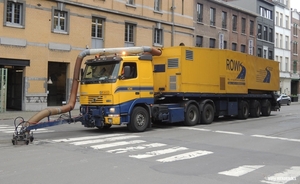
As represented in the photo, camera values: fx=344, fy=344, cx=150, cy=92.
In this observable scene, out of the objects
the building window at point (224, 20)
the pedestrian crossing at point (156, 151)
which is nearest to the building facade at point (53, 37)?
the pedestrian crossing at point (156, 151)

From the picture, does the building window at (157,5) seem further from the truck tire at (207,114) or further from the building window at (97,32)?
the truck tire at (207,114)

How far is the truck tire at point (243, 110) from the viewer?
2019 centimetres

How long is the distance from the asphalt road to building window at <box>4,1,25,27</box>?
39.8ft

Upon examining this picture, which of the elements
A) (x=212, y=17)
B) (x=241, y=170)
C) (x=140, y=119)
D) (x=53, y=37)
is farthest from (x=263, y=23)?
(x=241, y=170)

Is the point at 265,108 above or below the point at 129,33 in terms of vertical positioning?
below

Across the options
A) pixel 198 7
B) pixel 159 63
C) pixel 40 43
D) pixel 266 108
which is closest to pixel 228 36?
pixel 198 7

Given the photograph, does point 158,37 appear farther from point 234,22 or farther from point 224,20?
point 234,22

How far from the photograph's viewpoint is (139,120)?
13742 millimetres

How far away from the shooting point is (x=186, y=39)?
36125mm

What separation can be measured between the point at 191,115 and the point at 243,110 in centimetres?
520

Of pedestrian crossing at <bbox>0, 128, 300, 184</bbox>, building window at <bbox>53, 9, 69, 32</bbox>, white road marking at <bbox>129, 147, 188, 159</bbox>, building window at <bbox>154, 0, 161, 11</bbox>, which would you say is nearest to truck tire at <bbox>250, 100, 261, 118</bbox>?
pedestrian crossing at <bbox>0, 128, 300, 184</bbox>

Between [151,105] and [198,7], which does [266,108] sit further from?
[198,7]

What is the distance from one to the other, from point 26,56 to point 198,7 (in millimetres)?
21568

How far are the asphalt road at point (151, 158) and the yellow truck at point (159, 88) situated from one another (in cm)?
81
